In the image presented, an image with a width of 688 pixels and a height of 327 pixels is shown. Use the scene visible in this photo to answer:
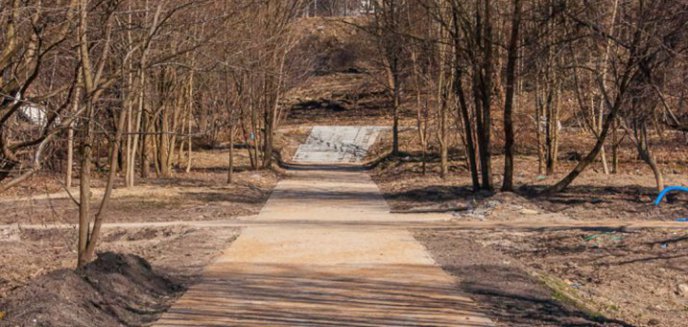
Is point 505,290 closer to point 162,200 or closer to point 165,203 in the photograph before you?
point 165,203

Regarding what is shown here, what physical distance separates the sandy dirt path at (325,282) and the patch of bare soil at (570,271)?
45cm

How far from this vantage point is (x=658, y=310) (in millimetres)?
11547

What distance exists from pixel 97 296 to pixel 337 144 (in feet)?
155

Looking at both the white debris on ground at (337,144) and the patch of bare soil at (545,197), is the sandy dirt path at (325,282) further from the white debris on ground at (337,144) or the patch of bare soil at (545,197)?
the white debris on ground at (337,144)

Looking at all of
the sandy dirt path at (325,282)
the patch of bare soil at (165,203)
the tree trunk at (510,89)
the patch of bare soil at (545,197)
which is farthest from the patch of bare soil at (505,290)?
the patch of bare soil at (165,203)

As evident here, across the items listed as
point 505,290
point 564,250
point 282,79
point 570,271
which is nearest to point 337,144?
point 282,79

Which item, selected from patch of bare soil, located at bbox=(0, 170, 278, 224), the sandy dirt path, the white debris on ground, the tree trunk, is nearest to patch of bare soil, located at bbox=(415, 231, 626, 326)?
the sandy dirt path

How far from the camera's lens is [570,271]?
13672mm

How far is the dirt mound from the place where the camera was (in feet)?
25.9

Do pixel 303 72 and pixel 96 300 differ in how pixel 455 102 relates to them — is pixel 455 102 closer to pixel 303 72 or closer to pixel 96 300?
pixel 303 72

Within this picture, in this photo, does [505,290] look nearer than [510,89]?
Yes

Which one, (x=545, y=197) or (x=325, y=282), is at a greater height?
(x=545, y=197)

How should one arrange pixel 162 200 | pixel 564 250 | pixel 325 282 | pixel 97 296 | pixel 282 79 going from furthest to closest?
1. pixel 282 79
2. pixel 162 200
3. pixel 564 250
4. pixel 325 282
5. pixel 97 296

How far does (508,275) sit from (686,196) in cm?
1143
